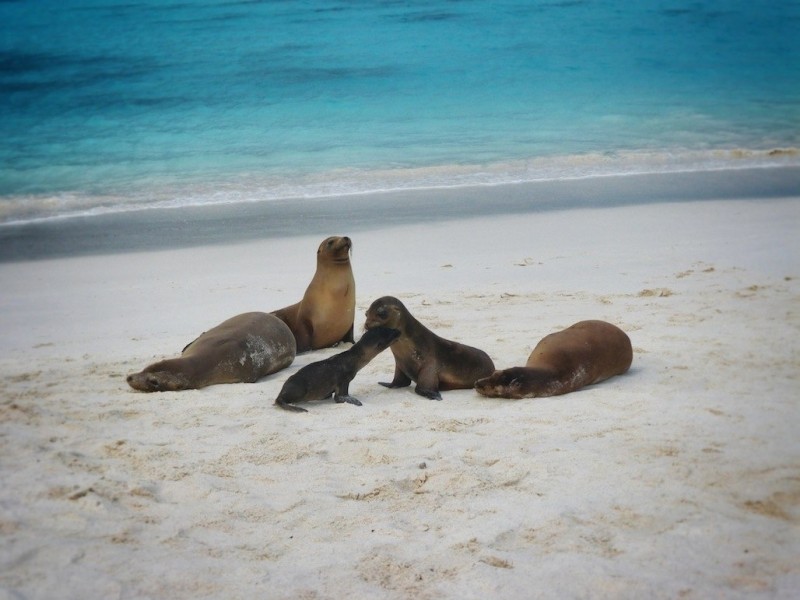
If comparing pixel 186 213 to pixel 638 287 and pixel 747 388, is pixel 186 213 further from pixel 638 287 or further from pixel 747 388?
pixel 747 388

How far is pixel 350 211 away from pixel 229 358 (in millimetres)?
6601

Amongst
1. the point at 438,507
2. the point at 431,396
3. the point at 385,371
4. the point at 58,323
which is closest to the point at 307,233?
the point at 58,323

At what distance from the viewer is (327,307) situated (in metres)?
6.22

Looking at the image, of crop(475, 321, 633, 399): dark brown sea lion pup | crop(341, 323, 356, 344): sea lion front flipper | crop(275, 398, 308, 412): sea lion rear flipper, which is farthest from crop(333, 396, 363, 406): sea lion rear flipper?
crop(341, 323, 356, 344): sea lion front flipper

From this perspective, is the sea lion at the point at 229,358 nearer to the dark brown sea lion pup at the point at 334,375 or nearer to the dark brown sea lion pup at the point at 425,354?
the dark brown sea lion pup at the point at 334,375

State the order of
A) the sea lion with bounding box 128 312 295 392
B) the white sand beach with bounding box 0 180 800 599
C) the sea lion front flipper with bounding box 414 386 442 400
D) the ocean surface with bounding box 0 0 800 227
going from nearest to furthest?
the white sand beach with bounding box 0 180 800 599 < the sea lion front flipper with bounding box 414 386 442 400 < the sea lion with bounding box 128 312 295 392 < the ocean surface with bounding box 0 0 800 227

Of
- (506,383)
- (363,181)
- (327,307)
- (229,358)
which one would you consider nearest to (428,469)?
(506,383)

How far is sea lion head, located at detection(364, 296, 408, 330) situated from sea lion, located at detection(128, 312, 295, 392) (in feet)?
2.50

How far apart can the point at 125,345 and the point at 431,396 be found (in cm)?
250

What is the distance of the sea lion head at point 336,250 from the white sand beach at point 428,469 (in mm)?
791

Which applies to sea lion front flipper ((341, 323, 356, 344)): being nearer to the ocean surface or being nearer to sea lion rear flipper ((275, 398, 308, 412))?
sea lion rear flipper ((275, 398, 308, 412))

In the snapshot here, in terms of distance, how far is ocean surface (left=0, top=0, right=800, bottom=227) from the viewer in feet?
48.6

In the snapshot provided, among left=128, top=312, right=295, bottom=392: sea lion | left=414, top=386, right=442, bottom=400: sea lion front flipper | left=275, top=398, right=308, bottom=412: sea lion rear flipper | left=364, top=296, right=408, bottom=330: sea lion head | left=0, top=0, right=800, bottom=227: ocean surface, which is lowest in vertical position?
left=414, top=386, right=442, bottom=400: sea lion front flipper

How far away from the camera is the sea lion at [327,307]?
621 cm
